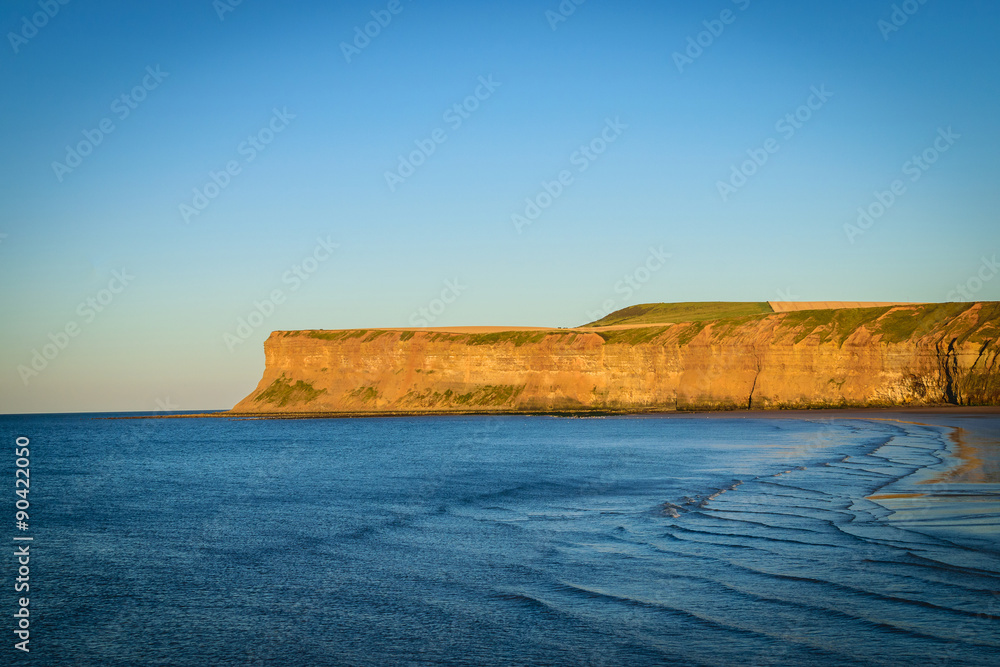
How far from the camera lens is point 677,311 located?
179125mm

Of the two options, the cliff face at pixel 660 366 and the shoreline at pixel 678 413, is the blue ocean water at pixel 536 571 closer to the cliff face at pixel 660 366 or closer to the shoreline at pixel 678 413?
the shoreline at pixel 678 413

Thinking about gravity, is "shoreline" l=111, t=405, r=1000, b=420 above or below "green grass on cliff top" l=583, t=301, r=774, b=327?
below

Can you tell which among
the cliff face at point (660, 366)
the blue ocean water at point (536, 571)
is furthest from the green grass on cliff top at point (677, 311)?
the blue ocean water at point (536, 571)

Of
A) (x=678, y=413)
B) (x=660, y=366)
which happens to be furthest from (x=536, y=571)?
(x=660, y=366)

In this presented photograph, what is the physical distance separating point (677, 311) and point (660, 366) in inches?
3103

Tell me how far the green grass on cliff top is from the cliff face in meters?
51.3

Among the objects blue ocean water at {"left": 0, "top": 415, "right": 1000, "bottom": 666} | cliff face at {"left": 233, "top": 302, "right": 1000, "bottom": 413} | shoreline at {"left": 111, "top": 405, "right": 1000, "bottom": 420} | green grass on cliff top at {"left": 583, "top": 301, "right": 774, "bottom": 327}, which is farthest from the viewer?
green grass on cliff top at {"left": 583, "top": 301, "right": 774, "bottom": 327}

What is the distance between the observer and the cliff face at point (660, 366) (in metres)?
77.8

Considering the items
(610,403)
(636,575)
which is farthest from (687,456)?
(610,403)

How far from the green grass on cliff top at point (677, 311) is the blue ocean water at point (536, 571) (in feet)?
448

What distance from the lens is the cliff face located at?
77.8 meters

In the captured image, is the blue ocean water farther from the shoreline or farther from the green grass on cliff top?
the green grass on cliff top

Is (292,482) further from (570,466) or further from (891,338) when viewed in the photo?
(891,338)

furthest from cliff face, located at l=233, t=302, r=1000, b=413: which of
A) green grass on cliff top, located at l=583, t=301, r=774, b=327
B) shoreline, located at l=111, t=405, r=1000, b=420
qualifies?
green grass on cliff top, located at l=583, t=301, r=774, b=327
